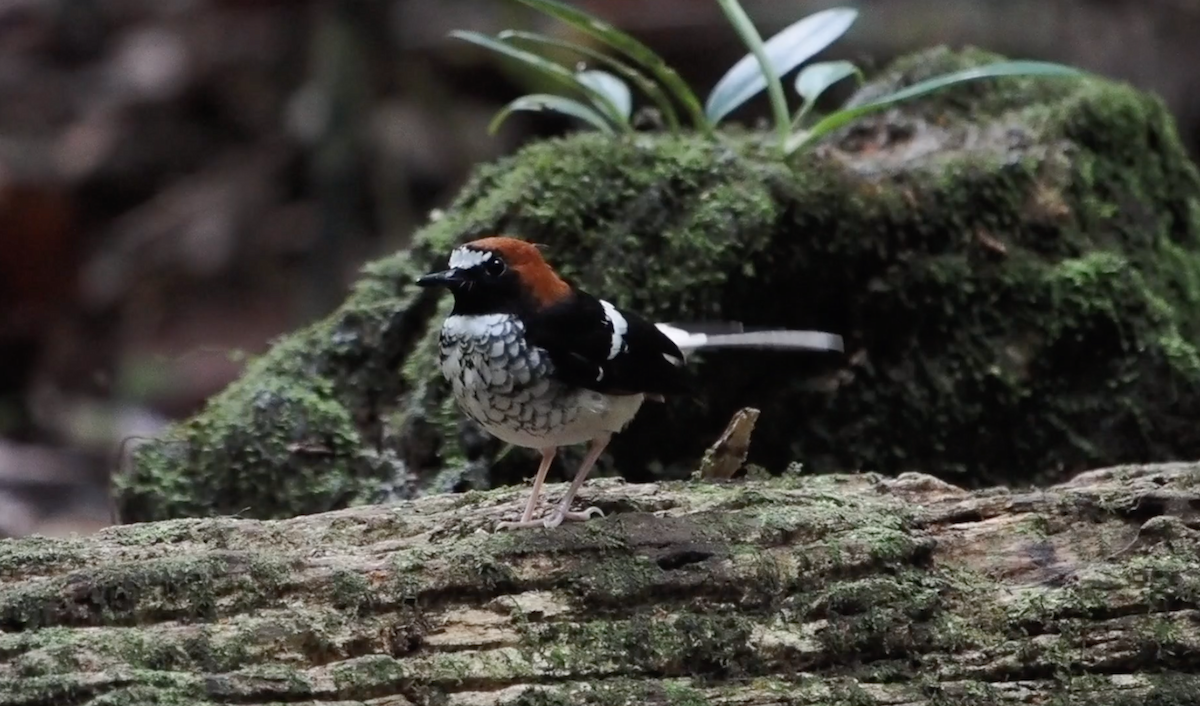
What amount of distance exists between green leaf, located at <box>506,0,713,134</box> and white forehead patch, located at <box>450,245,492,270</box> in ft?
4.77

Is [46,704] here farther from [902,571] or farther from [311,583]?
[902,571]

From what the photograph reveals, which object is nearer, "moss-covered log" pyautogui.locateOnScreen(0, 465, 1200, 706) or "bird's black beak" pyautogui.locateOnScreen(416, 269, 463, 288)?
"moss-covered log" pyautogui.locateOnScreen(0, 465, 1200, 706)

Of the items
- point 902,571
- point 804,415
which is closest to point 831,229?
point 804,415

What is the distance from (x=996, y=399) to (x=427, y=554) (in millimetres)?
2358

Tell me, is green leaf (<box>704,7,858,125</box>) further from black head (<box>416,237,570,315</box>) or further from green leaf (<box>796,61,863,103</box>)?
black head (<box>416,237,570,315</box>)

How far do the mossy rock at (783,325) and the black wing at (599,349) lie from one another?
93 cm

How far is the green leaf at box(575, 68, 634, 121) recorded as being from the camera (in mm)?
4566

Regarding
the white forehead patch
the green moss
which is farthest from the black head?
the green moss

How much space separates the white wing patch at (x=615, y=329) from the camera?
3146 mm

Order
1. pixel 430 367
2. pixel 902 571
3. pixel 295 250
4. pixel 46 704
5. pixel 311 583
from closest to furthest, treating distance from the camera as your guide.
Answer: pixel 46 704 → pixel 311 583 → pixel 902 571 → pixel 430 367 → pixel 295 250

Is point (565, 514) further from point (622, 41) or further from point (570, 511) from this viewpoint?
point (622, 41)

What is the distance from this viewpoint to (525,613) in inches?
107

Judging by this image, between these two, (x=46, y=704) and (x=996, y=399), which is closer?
(x=46, y=704)

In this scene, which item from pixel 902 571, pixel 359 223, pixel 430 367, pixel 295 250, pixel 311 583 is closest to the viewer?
pixel 311 583
